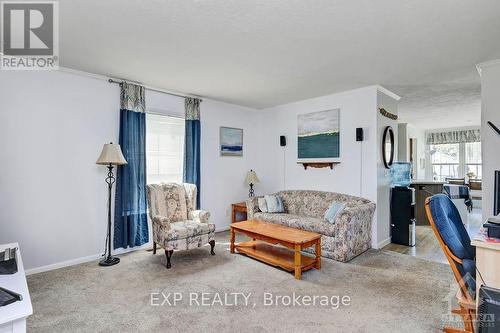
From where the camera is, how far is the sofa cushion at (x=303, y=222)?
3.78m

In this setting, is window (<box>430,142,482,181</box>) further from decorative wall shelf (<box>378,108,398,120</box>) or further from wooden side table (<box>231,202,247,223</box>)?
wooden side table (<box>231,202,247,223</box>)

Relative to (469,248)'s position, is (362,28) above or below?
above

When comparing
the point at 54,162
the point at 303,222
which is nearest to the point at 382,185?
the point at 303,222

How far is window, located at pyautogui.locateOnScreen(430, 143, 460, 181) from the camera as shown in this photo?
30.5ft

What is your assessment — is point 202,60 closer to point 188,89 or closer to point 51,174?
point 188,89

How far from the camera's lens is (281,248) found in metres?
4.04

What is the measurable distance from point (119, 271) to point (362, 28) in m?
3.71

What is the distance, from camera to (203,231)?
376cm

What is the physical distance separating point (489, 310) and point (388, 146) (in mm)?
3323

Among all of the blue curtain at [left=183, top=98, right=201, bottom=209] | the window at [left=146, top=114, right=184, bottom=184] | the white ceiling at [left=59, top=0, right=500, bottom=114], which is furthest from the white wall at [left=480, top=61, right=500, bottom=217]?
the window at [left=146, top=114, right=184, bottom=184]

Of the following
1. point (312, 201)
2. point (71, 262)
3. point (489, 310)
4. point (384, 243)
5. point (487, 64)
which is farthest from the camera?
point (312, 201)

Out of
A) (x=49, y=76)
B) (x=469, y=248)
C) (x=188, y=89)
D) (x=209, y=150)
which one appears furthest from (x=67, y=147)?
(x=469, y=248)

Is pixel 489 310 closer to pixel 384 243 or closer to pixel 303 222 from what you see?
pixel 303 222

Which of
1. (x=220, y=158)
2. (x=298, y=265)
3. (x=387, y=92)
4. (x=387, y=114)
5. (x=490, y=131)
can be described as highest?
(x=387, y=92)
